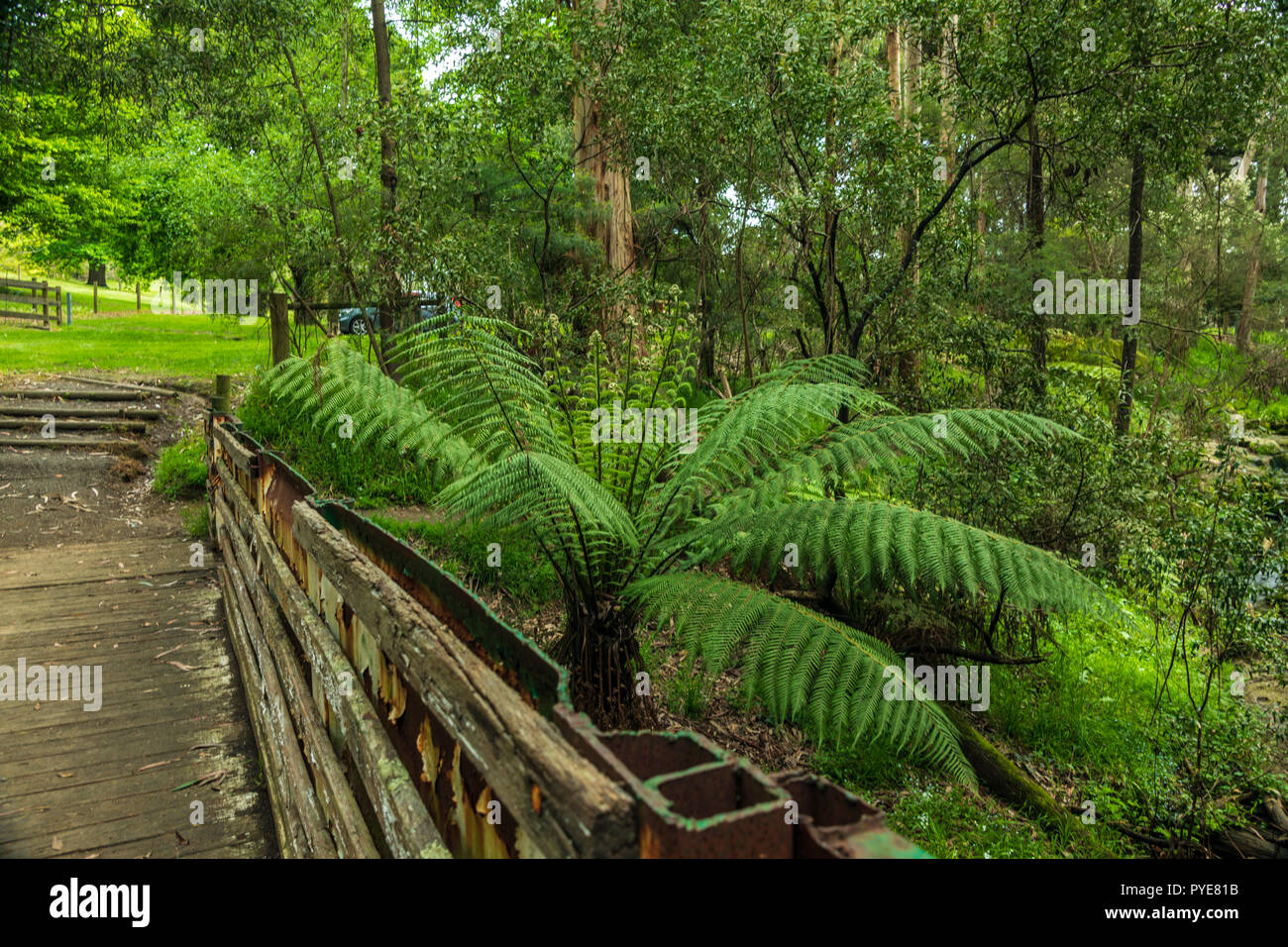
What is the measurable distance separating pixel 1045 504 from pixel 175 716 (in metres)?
5.62

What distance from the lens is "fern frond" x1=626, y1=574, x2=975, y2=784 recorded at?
2.83 meters

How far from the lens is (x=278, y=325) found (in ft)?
31.1

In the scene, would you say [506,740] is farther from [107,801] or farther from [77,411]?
[77,411]

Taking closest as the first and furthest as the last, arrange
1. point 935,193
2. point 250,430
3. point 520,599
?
point 520,599 < point 935,193 < point 250,430

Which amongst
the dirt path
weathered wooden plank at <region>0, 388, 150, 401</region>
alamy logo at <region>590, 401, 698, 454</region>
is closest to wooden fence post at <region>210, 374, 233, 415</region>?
the dirt path

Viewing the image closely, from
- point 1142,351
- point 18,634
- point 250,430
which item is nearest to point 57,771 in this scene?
Answer: point 18,634

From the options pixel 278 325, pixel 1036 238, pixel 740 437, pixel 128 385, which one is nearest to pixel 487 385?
pixel 740 437

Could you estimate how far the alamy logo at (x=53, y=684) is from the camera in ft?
12.6

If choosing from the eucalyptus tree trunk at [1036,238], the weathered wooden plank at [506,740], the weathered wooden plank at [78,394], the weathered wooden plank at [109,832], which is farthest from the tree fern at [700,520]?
the weathered wooden plank at [78,394]

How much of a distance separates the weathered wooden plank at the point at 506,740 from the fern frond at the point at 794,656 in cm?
140

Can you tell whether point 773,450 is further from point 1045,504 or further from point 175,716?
point 1045,504

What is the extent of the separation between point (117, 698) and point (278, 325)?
652 centimetres

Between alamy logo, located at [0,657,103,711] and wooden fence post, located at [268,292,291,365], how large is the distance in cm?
590

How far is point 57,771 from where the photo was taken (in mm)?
3236
